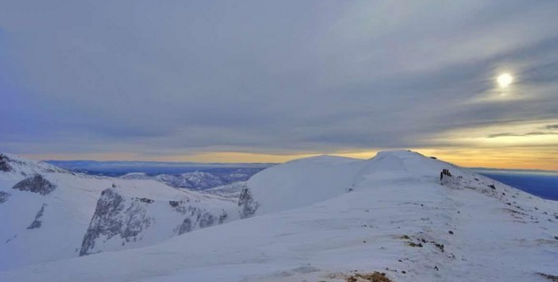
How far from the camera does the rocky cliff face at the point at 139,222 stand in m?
95.3

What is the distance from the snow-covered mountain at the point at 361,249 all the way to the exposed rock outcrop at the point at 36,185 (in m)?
193

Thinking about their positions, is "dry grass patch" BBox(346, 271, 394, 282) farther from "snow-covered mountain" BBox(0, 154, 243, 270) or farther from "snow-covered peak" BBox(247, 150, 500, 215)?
"snow-covered mountain" BBox(0, 154, 243, 270)

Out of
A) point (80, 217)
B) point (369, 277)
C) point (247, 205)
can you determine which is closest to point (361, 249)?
point (369, 277)

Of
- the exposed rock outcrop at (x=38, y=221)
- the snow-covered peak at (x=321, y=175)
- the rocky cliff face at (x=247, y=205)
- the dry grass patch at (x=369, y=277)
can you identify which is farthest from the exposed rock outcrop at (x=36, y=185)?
the dry grass patch at (x=369, y=277)

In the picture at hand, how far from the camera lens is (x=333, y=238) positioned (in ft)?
44.4

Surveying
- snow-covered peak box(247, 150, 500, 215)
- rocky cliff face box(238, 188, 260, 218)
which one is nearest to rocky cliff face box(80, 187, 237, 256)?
rocky cliff face box(238, 188, 260, 218)

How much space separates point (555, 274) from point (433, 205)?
423 inches

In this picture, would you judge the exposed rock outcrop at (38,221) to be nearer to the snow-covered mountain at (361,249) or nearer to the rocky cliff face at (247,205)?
the rocky cliff face at (247,205)

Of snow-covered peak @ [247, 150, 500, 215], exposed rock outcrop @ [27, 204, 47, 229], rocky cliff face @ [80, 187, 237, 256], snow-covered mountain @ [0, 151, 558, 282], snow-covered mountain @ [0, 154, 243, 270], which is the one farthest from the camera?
exposed rock outcrop @ [27, 204, 47, 229]

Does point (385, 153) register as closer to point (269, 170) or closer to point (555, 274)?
point (269, 170)

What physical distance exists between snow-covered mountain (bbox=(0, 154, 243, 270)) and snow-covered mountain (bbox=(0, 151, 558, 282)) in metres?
62.5

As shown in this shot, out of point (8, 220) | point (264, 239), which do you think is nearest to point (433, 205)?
point (264, 239)

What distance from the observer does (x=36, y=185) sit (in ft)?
560

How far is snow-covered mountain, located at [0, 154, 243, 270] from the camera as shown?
96.6 meters
